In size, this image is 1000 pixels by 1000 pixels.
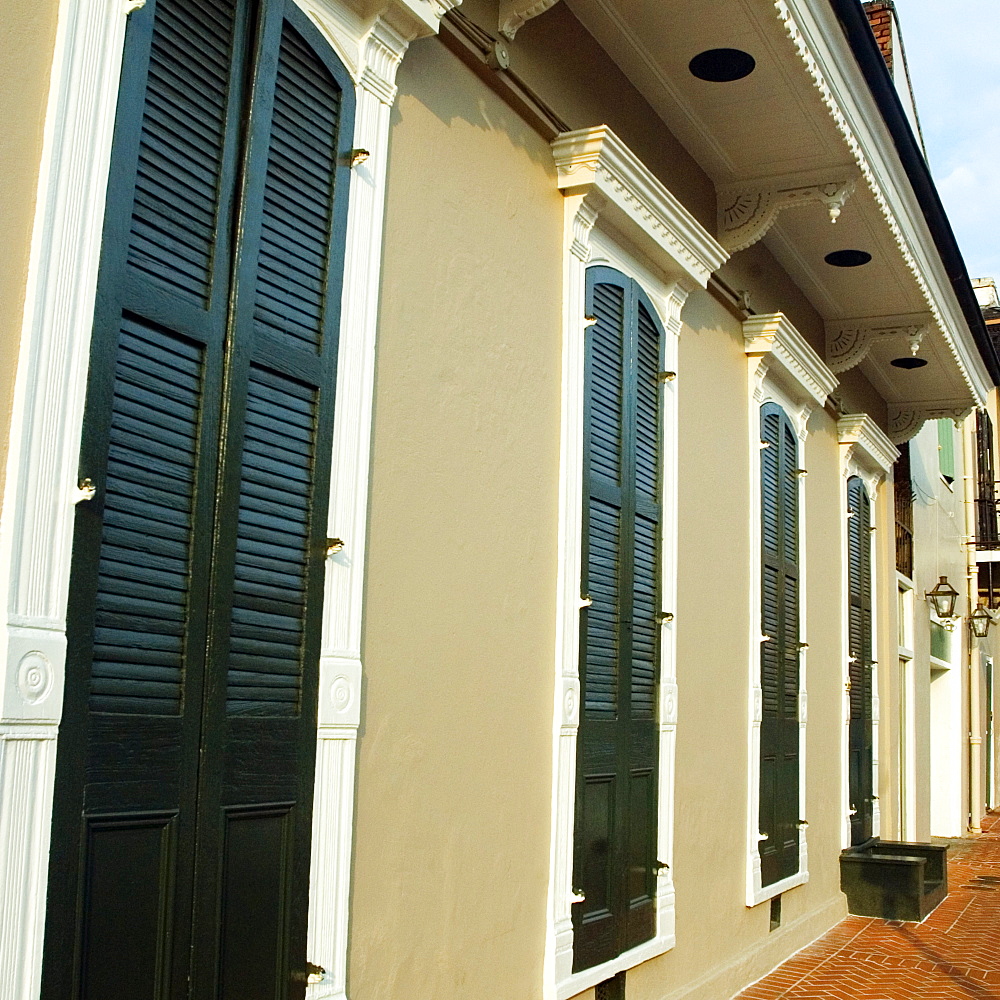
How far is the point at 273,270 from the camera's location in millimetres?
3832

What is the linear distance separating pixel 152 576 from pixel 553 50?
362 cm

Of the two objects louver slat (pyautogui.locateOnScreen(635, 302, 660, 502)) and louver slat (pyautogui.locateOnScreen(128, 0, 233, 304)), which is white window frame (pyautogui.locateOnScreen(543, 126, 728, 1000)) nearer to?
louver slat (pyautogui.locateOnScreen(635, 302, 660, 502))

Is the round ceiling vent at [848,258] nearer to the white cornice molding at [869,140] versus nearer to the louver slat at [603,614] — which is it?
the white cornice molding at [869,140]

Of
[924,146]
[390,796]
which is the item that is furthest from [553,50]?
[924,146]

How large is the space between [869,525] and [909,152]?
15.7 feet

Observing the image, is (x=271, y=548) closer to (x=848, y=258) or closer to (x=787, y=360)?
(x=787, y=360)

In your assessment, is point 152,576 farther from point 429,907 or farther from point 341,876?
point 429,907

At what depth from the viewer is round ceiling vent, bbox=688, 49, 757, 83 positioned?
643cm

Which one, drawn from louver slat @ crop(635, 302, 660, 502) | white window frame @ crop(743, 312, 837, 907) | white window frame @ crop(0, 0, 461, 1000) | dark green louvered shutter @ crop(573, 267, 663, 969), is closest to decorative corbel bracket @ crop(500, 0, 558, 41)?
dark green louvered shutter @ crop(573, 267, 663, 969)

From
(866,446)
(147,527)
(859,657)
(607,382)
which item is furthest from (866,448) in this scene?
(147,527)

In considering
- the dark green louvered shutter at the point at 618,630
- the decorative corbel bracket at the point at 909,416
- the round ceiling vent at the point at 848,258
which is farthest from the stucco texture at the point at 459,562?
the decorative corbel bracket at the point at 909,416

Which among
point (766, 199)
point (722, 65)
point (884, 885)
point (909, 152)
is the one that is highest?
point (909, 152)

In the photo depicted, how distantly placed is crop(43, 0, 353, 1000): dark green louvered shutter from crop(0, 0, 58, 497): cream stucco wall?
21cm

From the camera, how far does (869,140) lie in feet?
24.4
